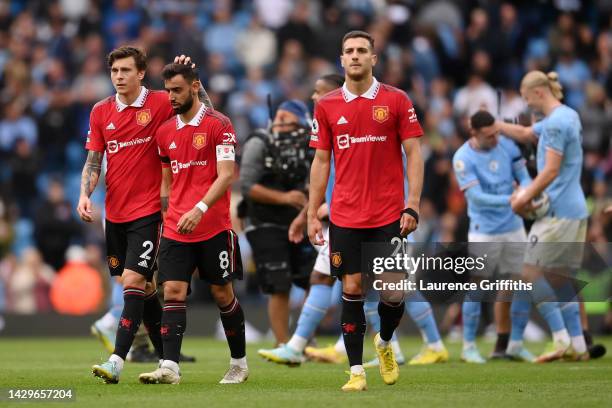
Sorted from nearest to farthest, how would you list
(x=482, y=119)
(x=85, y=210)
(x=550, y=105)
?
(x=85, y=210) < (x=550, y=105) < (x=482, y=119)

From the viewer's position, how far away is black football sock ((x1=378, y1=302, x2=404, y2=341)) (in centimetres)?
967

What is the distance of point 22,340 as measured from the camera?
61.1 ft

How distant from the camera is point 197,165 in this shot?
984 centimetres

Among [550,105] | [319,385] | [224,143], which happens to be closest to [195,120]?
[224,143]

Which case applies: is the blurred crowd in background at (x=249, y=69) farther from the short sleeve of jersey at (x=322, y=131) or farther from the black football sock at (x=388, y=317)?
the short sleeve of jersey at (x=322, y=131)

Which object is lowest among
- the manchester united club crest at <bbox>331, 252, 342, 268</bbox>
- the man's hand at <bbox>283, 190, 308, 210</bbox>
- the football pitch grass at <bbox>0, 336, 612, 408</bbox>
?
the football pitch grass at <bbox>0, 336, 612, 408</bbox>

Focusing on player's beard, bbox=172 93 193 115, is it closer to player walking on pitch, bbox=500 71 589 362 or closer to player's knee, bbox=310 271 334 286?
player's knee, bbox=310 271 334 286

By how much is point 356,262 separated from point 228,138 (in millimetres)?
1398

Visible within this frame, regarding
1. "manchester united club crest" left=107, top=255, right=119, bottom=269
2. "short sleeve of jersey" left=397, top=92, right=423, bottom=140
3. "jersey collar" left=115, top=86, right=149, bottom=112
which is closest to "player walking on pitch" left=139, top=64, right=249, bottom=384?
"jersey collar" left=115, top=86, right=149, bottom=112

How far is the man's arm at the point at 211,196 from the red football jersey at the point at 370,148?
816 millimetres

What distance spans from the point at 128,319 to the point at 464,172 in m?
4.63

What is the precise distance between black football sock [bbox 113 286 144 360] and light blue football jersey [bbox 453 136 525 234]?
14.6ft

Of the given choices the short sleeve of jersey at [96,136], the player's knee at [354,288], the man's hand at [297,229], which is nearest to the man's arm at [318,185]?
the player's knee at [354,288]

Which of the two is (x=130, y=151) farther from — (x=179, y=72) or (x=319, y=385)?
(x=319, y=385)
